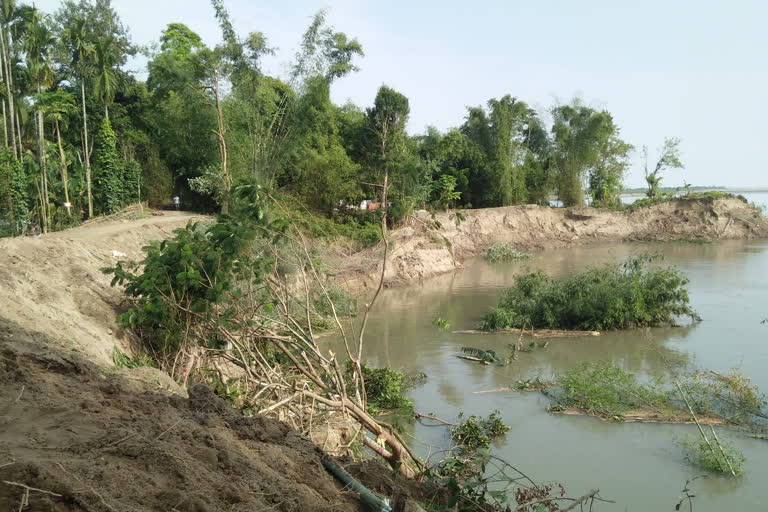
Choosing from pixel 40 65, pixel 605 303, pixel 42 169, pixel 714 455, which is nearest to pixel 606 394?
pixel 714 455

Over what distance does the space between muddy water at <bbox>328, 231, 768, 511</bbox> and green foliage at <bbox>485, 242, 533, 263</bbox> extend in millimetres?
4880

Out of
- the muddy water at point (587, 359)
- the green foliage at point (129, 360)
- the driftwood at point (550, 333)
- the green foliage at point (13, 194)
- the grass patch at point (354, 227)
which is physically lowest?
the muddy water at point (587, 359)

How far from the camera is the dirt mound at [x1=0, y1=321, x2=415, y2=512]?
2.51 metres

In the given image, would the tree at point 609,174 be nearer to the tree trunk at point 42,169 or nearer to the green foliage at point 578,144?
the green foliage at point 578,144

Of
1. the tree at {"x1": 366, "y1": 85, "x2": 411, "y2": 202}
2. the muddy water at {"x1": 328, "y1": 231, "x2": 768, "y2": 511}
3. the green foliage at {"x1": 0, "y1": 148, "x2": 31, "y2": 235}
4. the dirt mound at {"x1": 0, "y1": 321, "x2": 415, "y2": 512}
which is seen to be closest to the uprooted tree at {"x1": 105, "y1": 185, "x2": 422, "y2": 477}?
the dirt mound at {"x1": 0, "y1": 321, "x2": 415, "y2": 512}

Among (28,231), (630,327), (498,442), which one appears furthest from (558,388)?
(28,231)

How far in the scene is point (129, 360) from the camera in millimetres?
6195

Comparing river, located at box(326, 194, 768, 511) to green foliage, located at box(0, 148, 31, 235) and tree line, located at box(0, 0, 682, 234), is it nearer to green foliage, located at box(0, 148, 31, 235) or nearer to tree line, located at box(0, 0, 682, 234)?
tree line, located at box(0, 0, 682, 234)

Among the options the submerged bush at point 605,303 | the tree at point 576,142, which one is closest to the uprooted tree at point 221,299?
the submerged bush at point 605,303

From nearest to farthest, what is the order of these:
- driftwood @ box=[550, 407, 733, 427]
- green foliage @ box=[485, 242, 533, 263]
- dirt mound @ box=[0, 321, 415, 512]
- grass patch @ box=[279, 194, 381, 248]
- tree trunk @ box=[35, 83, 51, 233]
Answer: dirt mound @ box=[0, 321, 415, 512]
driftwood @ box=[550, 407, 733, 427]
tree trunk @ box=[35, 83, 51, 233]
grass patch @ box=[279, 194, 381, 248]
green foliage @ box=[485, 242, 533, 263]

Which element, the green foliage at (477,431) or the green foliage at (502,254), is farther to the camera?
the green foliage at (502,254)

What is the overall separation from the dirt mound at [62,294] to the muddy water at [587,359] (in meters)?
4.28

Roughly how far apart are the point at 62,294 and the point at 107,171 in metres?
14.4

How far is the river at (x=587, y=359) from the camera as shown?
20.9 ft
